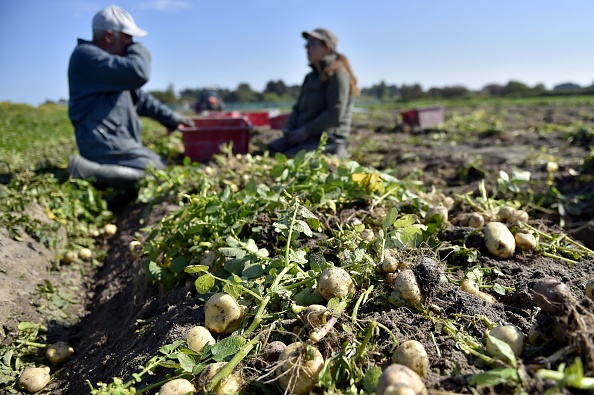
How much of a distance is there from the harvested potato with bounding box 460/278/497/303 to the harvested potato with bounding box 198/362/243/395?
98cm

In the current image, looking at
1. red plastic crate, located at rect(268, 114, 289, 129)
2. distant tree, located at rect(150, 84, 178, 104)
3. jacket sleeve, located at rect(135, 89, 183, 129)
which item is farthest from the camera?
distant tree, located at rect(150, 84, 178, 104)

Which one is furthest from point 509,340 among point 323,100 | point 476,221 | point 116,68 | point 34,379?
point 323,100

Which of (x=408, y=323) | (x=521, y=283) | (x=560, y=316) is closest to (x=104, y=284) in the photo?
(x=408, y=323)

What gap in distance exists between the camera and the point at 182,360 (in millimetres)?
1590

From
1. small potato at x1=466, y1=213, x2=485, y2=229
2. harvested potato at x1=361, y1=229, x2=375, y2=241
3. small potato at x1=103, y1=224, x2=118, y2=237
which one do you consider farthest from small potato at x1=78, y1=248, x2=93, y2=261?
small potato at x1=466, y1=213, x2=485, y2=229

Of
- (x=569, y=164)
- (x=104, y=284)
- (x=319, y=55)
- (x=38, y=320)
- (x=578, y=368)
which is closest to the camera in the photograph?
(x=578, y=368)

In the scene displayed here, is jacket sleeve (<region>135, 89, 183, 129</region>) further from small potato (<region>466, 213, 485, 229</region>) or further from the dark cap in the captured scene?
small potato (<region>466, 213, 485, 229</region>)

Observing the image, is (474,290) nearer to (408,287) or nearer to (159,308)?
(408,287)

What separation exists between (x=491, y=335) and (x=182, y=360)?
1013mm

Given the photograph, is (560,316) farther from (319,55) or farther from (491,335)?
(319,55)

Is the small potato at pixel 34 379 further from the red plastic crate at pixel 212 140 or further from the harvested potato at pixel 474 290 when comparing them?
the red plastic crate at pixel 212 140

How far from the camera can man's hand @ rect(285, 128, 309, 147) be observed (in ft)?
18.8

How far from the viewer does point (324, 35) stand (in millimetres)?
5461

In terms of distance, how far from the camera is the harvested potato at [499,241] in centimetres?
Result: 226
